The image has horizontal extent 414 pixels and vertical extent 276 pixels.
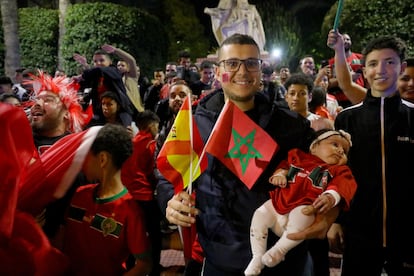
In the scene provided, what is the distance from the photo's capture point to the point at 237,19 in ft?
46.1

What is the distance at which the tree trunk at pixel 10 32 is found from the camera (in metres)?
15.1

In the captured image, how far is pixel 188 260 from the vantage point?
3018 millimetres

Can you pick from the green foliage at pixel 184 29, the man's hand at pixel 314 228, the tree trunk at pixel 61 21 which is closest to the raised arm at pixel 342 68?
the man's hand at pixel 314 228

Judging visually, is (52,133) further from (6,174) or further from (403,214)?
(403,214)

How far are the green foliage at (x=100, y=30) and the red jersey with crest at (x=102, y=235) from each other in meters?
13.1

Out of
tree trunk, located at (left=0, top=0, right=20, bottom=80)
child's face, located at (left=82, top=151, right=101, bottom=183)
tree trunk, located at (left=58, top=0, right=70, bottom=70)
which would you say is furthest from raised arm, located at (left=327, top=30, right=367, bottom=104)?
tree trunk, located at (left=58, top=0, right=70, bottom=70)

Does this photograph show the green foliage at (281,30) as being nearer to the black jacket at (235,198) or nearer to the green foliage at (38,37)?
the green foliage at (38,37)

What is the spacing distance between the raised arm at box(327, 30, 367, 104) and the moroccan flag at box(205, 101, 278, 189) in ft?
4.52

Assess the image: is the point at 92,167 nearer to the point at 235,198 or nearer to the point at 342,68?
the point at 235,198

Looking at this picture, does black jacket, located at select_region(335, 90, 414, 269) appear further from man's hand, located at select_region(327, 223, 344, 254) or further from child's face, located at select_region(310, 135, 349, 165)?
child's face, located at select_region(310, 135, 349, 165)

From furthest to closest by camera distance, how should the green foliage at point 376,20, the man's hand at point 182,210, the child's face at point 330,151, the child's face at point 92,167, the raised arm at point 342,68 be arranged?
the green foliage at point 376,20 → the raised arm at point 342,68 → the child's face at point 92,167 → the child's face at point 330,151 → the man's hand at point 182,210

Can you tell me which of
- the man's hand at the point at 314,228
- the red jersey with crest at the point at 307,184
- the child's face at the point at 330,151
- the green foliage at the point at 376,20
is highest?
the green foliage at the point at 376,20

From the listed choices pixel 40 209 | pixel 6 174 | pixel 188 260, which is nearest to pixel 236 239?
pixel 188 260

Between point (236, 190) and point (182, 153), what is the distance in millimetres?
337
